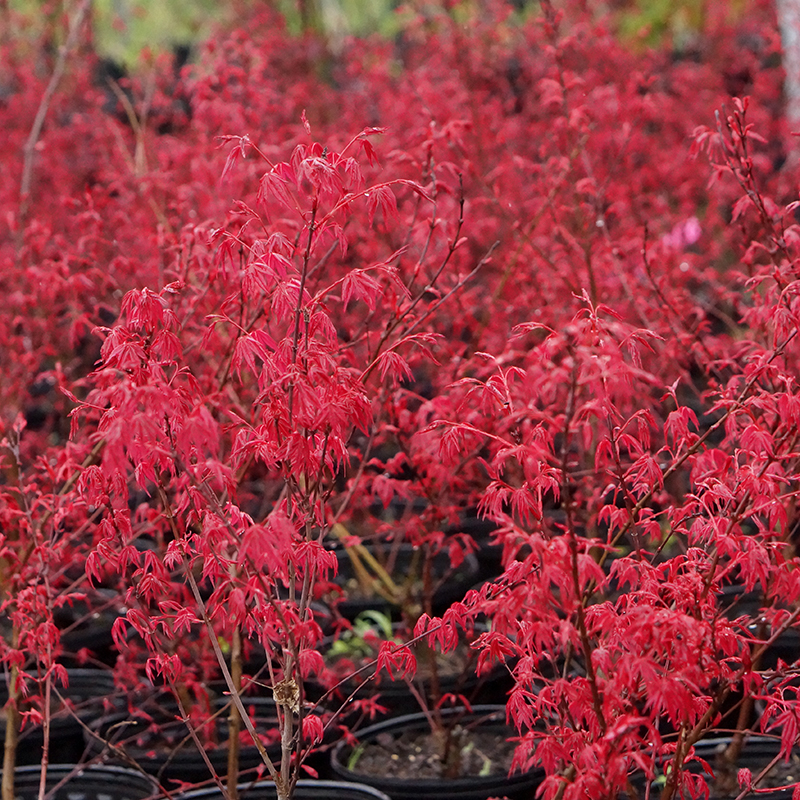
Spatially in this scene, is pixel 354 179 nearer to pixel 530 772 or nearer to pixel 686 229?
pixel 530 772

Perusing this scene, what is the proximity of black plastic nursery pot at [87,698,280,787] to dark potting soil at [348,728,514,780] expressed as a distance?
15.5 inches

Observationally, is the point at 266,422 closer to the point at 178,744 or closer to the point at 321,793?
the point at 321,793

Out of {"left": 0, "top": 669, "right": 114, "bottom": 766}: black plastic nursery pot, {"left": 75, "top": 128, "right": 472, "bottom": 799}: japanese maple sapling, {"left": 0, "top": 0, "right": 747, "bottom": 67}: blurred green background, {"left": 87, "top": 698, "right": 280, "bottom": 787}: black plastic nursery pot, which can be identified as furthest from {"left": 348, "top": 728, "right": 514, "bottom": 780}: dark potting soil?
{"left": 0, "top": 0, "right": 747, "bottom": 67}: blurred green background

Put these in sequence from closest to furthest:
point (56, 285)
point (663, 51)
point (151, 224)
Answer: point (56, 285) → point (151, 224) → point (663, 51)

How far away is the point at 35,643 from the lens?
266 cm

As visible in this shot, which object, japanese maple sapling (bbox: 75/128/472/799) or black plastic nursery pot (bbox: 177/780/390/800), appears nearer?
japanese maple sapling (bbox: 75/128/472/799)

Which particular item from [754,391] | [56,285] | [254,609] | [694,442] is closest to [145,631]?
[254,609]

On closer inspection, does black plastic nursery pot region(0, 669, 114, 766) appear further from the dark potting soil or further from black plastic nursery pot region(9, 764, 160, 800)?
the dark potting soil

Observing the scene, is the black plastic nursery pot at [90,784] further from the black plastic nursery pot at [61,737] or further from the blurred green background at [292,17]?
the blurred green background at [292,17]

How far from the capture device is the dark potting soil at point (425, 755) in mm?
3537

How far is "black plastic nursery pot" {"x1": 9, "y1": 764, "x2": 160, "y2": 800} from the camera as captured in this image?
3354mm

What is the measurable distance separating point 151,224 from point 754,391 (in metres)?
3.46

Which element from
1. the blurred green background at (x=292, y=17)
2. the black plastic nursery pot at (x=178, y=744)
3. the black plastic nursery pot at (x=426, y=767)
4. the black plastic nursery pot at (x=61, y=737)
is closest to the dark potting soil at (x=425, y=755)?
the black plastic nursery pot at (x=426, y=767)

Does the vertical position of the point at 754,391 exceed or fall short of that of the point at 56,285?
it falls short
